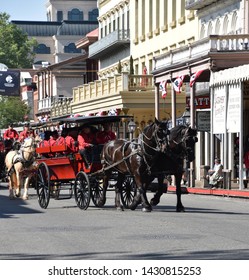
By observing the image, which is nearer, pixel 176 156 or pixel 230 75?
pixel 176 156

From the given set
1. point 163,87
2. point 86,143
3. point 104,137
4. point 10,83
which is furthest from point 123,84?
point 10,83

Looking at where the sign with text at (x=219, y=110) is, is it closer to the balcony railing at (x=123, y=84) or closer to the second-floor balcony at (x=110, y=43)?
the balcony railing at (x=123, y=84)

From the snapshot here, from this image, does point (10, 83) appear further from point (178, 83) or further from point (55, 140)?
point (55, 140)

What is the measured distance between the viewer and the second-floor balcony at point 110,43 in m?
75.1

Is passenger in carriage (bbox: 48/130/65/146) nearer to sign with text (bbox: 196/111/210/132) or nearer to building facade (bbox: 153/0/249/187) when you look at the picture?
building facade (bbox: 153/0/249/187)

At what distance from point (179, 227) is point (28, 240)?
3.22 metres

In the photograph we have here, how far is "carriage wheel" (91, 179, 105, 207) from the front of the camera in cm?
2603

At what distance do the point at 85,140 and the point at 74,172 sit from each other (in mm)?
774

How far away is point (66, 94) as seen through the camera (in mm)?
112375

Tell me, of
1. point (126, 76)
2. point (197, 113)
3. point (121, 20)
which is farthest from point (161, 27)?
point (197, 113)

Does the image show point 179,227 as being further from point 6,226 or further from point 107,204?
point 107,204

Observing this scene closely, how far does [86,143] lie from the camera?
26.3 meters

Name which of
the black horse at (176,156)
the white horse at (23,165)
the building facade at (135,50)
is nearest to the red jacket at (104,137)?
the black horse at (176,156)

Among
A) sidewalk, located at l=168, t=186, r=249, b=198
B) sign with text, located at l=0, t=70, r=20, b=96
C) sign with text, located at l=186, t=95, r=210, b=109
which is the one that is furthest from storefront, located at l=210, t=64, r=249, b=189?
sign with text, located at l=0, t=70, r=20, b=96
